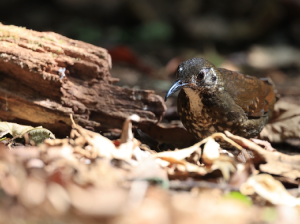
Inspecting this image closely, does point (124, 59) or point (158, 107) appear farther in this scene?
point (124, 59)

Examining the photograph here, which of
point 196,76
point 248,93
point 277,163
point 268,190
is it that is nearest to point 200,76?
point 196,76

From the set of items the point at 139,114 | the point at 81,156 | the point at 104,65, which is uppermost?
the point at 104,65

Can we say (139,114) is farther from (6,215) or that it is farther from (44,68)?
(6,215)

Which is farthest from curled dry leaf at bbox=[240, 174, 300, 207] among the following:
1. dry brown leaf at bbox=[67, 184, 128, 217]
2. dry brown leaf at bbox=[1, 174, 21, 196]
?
dry brown leaf at bbox=[1, 174, 21, 196]

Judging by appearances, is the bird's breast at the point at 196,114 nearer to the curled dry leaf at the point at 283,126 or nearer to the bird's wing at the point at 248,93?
the bird's wing at the point at 248,93

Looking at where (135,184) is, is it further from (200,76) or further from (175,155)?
(200,76)

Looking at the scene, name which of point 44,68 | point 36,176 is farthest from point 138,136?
point 36,176

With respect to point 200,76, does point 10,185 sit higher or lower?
lower
